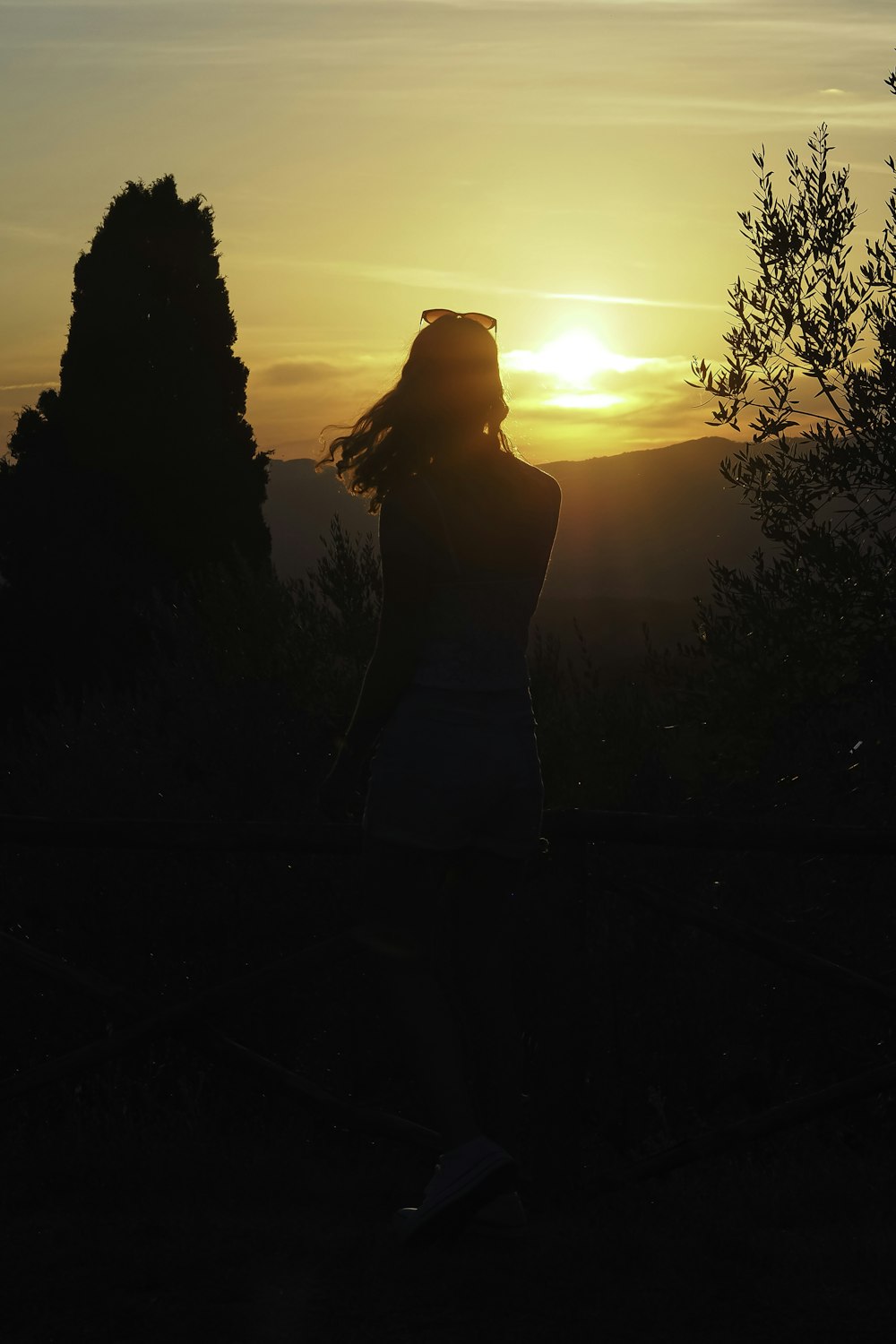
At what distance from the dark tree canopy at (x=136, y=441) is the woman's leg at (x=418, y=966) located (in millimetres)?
21819

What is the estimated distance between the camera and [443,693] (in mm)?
3748

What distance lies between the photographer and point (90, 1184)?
4.58m

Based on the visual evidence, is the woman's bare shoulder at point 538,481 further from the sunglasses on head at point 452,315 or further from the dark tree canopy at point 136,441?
the dark tree canopy at point 136,441

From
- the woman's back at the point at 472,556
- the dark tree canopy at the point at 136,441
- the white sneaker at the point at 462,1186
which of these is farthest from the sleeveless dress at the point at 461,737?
the dark tree canopy at the point at 136,441

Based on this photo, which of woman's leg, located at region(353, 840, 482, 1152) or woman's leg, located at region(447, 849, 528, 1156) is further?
woman's leg, located at region(447, 849, 528, 1156)

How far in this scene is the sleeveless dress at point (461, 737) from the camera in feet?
12.2

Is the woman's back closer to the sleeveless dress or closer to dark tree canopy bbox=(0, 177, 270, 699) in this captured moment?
the sleeveless dress

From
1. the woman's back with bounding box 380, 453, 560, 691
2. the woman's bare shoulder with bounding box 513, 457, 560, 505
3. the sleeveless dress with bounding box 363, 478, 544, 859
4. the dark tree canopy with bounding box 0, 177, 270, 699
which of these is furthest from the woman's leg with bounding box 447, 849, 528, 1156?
the dark tree canopy with bounding box 0, 177, 270, 699

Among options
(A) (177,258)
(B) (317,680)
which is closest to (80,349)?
(A) (177,258)

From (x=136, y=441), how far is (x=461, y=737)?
24.1 metres

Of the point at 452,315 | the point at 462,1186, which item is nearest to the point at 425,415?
the point at 452,315

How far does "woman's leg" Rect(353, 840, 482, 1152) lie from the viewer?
3799 mm

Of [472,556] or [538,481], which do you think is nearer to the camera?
[472,556]

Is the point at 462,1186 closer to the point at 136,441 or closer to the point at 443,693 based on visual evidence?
the point at 443,693
